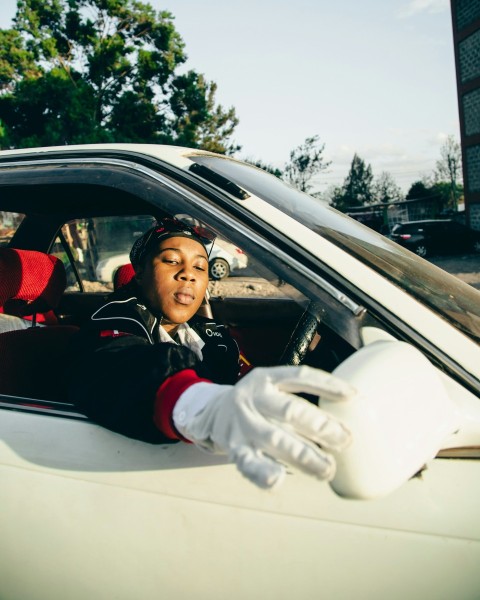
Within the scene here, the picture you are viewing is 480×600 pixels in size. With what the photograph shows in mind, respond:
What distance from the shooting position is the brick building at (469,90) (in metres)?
22.9

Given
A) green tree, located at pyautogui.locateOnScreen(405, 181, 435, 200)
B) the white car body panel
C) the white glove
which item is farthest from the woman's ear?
green tree, located at pyautogui.locateOnScreen(405, 181, 435, 200)

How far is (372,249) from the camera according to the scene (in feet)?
4.99

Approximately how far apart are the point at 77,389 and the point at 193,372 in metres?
0.36

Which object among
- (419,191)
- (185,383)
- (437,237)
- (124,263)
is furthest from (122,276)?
(419,191)

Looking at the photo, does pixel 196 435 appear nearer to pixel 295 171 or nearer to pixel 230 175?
pixel 230 175

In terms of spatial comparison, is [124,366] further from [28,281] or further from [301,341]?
[28,281]

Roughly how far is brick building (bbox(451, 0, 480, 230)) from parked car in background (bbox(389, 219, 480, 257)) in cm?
570

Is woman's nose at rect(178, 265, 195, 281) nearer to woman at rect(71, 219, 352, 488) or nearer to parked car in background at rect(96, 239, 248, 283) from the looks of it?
woman at rect(71, 219, 352, 488)

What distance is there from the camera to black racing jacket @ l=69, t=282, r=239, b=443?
1.18m

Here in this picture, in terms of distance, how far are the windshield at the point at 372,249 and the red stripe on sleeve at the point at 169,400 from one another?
534 millimetres

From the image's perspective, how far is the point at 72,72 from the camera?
26.9 meters

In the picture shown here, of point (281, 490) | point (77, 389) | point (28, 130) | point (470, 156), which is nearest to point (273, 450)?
point (281, 490)

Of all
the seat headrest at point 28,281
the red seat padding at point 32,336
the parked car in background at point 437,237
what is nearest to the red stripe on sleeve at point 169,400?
the red seat padding at point 32,336

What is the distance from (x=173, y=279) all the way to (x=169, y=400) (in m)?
0.78
